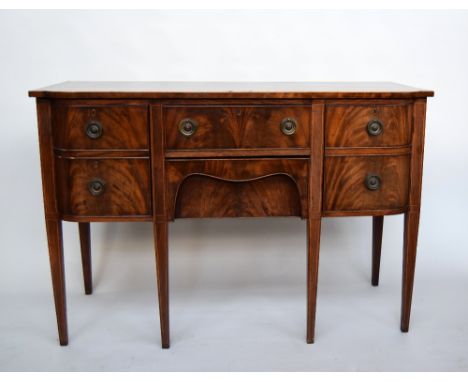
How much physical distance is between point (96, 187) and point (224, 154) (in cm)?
47

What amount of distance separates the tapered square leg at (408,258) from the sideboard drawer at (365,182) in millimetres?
95

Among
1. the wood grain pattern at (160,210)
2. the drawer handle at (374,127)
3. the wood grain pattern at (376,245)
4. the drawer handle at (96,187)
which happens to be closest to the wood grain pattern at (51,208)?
the drawer handle at (96,187)

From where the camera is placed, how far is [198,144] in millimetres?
2406

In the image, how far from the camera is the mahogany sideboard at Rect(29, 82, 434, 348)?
237cm

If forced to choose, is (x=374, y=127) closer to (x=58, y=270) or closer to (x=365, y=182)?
(x=365, y=182)

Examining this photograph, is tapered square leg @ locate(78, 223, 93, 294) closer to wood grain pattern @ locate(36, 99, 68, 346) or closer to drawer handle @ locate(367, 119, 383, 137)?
wood grain pattern @ locate(36, 99, 68, 346)

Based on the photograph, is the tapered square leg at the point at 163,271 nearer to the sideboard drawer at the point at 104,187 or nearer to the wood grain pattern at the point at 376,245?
the sideboard drawer at the point at 104,187

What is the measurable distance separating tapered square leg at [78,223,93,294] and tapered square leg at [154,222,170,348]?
0.68 m

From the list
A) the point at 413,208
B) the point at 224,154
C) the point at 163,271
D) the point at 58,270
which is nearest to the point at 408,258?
the point at 413,208

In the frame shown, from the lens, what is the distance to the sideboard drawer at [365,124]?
2416 mm

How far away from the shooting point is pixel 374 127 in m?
2.43

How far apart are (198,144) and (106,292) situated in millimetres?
1091

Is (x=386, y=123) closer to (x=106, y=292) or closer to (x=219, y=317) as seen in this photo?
(x=219, y=317)

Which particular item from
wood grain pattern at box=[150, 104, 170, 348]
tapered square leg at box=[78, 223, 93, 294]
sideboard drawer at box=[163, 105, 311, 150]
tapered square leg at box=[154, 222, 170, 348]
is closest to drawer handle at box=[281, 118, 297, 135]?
sideboard drawer at box=[163, 105, 311, 150]
